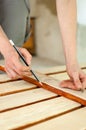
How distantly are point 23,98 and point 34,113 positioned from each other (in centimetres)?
15

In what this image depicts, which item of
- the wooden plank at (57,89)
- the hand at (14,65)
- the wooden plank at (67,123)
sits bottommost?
the wooden plank at (57,89)

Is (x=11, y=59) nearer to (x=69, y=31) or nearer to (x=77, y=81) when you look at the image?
(x=77, y=81)

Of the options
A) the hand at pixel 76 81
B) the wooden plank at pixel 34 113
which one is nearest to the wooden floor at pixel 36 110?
the wooden plank at pixel 34 113

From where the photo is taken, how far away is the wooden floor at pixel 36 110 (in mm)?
904

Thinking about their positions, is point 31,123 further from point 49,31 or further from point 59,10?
point 49,31

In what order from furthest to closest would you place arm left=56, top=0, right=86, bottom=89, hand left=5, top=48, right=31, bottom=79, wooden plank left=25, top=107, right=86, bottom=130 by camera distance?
arm left=56, top=0, right=86, bottom=89
hand left=5, top=48, right=31, bottom=79
wooden plank left=25, top=107, right=86, bottom=130

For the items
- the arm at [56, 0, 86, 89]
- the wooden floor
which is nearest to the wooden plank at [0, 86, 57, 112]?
the wooden floor

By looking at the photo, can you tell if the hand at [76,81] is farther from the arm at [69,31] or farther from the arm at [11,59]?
the arm at [11,59]

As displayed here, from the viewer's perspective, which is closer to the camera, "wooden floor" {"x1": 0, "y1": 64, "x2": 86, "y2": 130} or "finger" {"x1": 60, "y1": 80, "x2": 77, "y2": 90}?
"wooden floor" {"x1": 0, "y1": 64, "x2": 86, "y2": 130}

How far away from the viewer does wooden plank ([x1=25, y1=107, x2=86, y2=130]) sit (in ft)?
2.92

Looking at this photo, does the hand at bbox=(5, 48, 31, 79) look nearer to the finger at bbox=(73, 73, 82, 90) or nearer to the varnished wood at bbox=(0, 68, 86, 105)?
the varnished wood at bbox=(0, 68, 86, 105)

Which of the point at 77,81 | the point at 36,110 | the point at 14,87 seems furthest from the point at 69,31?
the point at 36,110

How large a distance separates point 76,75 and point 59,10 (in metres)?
0.43

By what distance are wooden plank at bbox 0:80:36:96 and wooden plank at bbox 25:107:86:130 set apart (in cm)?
31
